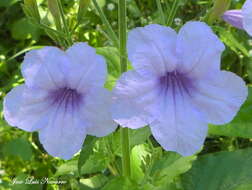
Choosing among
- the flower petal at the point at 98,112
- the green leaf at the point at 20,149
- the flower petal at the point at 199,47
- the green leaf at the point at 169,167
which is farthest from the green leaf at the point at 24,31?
the flower petal at the point at 199,47

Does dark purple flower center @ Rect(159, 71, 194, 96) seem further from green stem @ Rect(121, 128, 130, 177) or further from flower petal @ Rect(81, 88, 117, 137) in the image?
green stem @ Rect(121, 128, 130, 177)

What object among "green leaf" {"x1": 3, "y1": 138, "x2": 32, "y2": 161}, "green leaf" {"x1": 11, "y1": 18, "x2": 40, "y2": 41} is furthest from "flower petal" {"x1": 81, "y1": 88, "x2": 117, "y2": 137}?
"green leaf" {"x1": 11, "y1": 18, "x2": 40, "y2": 41}

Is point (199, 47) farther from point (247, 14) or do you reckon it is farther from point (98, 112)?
point (98, 112)

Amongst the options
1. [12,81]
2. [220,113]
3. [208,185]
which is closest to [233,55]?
[208,185]

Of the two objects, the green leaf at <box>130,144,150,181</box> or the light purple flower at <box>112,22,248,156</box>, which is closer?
the light purple flower at <box>112,22,248,156</box>

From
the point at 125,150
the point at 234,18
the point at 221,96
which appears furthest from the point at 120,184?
the point at 234,18

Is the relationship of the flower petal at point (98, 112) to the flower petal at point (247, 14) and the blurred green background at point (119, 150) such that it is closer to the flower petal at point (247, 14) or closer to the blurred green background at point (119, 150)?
the blurred green background at point (119, 150)

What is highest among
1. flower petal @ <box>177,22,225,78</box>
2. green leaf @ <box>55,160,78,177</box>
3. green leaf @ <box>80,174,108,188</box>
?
flower petal @ <box>177,22,225,78</box>
